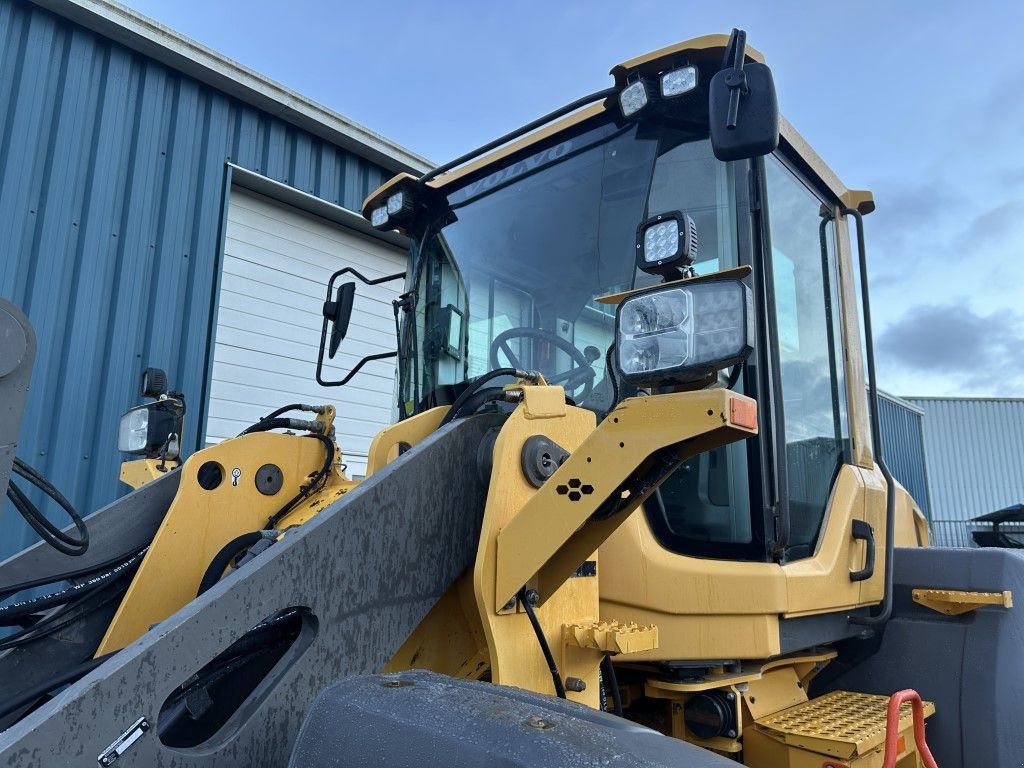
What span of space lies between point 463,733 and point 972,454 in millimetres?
27191

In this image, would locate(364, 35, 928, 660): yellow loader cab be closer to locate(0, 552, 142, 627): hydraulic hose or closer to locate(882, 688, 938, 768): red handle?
locate(882, 688, 938, 768): red handle

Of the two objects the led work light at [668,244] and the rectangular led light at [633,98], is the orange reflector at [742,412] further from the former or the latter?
the rectangular led light at [633,98]

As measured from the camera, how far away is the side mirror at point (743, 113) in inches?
69.7

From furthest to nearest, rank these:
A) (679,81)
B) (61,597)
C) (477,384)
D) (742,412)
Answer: (679,81) < (477,384) < (61,597) < (742,412)

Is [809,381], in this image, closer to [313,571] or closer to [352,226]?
[313,571]

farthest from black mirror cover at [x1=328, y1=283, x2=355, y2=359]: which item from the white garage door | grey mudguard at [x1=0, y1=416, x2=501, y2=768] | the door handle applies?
the white garage door

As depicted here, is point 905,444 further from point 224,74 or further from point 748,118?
point 748,118

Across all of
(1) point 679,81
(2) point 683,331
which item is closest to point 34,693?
(2) point 683,331

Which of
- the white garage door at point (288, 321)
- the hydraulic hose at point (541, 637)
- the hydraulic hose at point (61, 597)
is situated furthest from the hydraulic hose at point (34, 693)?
the white garage door at point (288, 321)

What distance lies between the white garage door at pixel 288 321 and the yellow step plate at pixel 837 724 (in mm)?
5257

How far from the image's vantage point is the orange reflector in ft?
5.16

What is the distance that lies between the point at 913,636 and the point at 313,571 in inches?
90.2

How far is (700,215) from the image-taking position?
7.87 ft

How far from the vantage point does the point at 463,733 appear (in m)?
1.07
